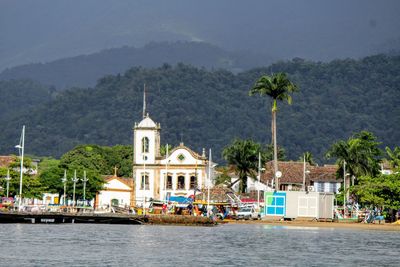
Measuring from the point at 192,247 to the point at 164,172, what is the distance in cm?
8023

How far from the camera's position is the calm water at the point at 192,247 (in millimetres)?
68125

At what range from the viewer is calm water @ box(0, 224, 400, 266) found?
68.1m

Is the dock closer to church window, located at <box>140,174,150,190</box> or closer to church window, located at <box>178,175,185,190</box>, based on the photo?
church window, located at <box>140,174,150,190</box>

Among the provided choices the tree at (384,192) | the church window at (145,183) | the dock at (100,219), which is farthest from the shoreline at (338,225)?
the church window at (145,183)

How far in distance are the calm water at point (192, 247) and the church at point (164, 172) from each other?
48700mm

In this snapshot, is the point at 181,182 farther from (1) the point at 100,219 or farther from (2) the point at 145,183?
(1) the point at 100,219

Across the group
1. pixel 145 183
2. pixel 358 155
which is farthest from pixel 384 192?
pixel 145 183

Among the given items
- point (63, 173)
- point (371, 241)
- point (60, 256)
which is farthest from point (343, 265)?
point (63, 173)

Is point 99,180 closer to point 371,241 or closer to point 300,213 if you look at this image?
point 300,213

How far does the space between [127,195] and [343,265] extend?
94948mm

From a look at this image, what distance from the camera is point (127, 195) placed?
528ft

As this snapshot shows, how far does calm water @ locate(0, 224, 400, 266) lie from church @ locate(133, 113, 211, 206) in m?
48.7

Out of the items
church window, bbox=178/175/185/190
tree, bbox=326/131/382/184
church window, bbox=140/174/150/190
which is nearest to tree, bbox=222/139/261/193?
church window, bbox=178/175/185/190

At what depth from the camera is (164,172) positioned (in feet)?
525
